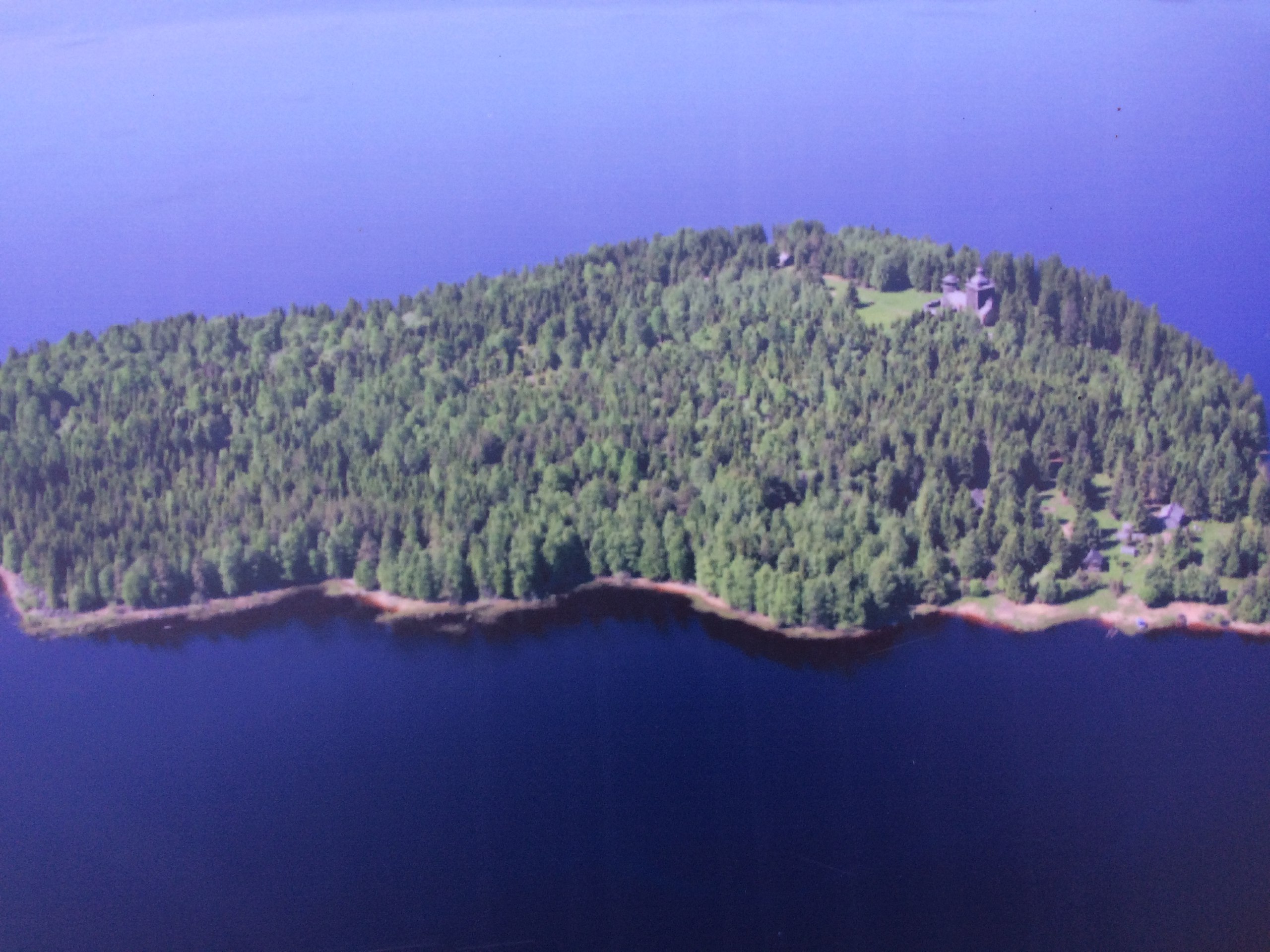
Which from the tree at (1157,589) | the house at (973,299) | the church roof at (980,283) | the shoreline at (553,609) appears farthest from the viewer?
the church roof at (980,283)

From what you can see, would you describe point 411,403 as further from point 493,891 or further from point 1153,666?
point 1153,666

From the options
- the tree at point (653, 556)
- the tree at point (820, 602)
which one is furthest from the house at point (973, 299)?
the tree at point (820, 602)

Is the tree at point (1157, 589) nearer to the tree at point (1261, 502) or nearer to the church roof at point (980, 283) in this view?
the tree at point (1261, 502)

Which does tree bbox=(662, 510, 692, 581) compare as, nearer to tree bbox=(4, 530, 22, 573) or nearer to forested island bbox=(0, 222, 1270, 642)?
forested island bbox=(0, 222, 1270, 642)

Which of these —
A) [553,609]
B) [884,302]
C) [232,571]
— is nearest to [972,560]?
[553,609]

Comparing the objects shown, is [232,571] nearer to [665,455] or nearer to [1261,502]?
[665,455]

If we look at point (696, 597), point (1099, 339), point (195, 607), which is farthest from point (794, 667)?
point (1099, 339)
